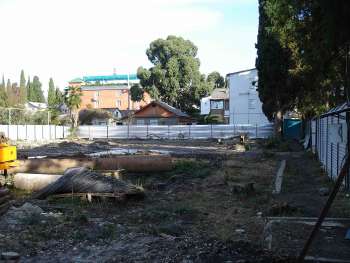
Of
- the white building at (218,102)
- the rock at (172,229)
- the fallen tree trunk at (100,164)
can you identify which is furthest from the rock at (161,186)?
the white building at (218,102)

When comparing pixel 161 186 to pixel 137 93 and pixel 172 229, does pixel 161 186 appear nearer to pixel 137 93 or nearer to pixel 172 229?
pixel 172 229

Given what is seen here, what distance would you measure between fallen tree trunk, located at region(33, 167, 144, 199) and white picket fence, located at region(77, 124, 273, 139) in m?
→ 43.5

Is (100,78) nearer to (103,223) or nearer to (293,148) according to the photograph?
(293,148)

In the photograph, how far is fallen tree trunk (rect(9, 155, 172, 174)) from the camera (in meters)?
17.9

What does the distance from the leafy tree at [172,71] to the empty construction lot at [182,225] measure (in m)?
61.7

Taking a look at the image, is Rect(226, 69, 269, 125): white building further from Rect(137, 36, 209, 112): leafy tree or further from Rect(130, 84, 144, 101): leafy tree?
Rect(130, 84, 144, 101): leafy tree

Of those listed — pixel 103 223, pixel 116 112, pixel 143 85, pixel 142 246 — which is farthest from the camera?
pixel 116 112

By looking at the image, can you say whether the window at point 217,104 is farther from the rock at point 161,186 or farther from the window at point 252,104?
the rock at point 161,186

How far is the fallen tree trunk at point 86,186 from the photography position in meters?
13.1

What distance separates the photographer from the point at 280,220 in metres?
9.66

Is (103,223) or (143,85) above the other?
(143,85)

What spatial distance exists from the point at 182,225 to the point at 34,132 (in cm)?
4814

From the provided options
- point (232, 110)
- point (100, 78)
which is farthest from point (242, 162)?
point (100, 78)

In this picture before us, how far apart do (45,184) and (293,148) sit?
2331cm
